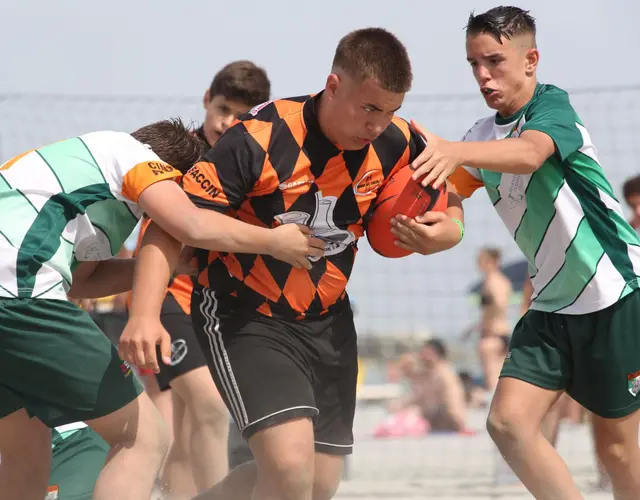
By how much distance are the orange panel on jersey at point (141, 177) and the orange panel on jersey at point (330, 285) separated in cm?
83

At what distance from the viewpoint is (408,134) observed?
4.38 metres

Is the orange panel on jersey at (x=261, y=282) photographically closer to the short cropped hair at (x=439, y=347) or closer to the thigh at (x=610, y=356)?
the thigh at (x=610, y=356)

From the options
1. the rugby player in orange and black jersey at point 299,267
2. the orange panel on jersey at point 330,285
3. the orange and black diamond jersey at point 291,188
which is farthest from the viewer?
the orange panel on jersey at point 330,285

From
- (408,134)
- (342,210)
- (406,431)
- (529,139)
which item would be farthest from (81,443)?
(406,431)

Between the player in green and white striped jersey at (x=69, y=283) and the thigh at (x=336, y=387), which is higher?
the player in green and white striped jersey at (x=69, y=283)

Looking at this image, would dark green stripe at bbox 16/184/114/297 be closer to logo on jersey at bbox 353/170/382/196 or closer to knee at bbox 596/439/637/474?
logo on jersey at bbox 353/170/382/196

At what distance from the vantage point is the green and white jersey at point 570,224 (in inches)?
171

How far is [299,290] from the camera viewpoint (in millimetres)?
4230

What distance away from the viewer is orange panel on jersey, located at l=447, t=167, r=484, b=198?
4750 mm

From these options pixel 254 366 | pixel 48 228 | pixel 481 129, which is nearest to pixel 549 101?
pixel 481 129

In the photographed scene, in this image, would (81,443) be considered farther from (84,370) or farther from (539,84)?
(539,84)

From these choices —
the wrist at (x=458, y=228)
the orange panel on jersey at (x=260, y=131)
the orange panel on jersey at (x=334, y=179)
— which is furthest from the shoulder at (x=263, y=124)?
the wrist at (x=458, y=228)

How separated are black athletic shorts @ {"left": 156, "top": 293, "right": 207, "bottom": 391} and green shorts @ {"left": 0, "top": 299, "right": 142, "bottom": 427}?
6.40ft

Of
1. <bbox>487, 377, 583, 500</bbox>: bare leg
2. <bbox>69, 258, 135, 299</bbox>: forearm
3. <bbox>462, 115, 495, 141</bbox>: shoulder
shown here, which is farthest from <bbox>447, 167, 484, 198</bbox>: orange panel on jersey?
<bbox>69, 258, 135, 299</bbox>: forearm
